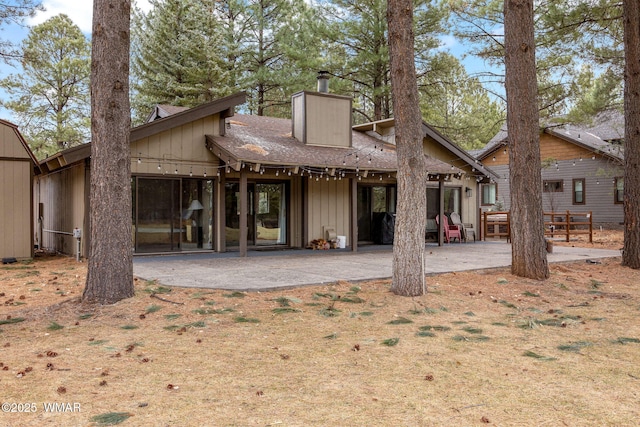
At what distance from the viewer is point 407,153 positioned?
632cm

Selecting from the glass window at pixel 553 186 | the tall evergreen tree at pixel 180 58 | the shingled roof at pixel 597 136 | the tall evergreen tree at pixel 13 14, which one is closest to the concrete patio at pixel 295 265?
the tall evergreen tree at pixel 13 14

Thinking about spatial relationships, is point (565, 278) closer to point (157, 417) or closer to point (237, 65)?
point (157, 417)

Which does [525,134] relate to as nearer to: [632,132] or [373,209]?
[632,132]

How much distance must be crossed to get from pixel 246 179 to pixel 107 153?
5359 millimetres

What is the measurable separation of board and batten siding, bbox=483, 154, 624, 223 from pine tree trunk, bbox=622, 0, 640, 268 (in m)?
12.6

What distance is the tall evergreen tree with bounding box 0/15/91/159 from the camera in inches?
893

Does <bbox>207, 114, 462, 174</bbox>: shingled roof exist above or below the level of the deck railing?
above

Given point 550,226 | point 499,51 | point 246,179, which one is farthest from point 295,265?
point 550,226

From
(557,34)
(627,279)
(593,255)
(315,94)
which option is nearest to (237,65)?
(315,94)

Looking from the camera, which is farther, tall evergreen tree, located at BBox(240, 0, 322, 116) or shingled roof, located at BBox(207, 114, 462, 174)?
tall evergreen tree, located at BBox(240, 0, 322, 116)

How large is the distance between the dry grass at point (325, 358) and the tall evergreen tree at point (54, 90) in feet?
61.8

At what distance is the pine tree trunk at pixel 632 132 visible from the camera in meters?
9.38

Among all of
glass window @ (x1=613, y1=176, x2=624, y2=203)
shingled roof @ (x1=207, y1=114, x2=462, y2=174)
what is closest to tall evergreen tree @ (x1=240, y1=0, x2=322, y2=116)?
shingled roof @ (x1=207, y1=114, x2=462, y2=174)

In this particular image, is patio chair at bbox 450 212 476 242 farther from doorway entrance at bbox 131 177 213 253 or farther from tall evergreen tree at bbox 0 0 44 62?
tall evergreen tree at bbox 0 0 44 62
